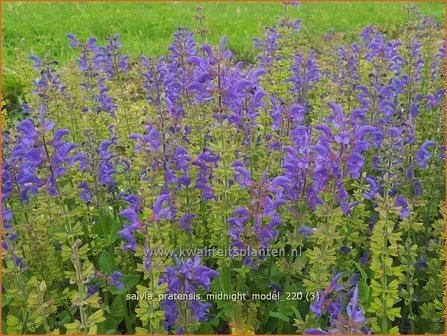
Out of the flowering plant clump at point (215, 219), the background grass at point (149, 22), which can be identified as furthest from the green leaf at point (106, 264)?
the background grass at point (149, 22)

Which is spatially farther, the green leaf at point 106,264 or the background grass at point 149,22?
the background grass at point 149,22

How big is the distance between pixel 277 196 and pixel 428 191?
60.3 inches

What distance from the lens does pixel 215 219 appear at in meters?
3.44

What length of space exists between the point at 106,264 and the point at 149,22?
8402 mm

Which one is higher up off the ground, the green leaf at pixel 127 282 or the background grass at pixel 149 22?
the background grass at pixel 149 22

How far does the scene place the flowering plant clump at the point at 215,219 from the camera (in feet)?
9.86

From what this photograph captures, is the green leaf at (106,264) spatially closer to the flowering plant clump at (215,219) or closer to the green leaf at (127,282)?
the flowering plant clump at (215,219)

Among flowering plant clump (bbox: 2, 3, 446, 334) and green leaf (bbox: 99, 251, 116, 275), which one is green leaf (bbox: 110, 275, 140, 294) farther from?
green leaf (bbox: 99, 251, 116, 275)

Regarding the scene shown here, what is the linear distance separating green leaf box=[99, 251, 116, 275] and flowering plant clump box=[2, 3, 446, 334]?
0.01 m

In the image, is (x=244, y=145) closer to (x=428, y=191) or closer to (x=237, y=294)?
(x=237, y=294)

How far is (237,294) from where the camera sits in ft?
11.6

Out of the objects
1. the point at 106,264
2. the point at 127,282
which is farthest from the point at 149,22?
the point at 127,282

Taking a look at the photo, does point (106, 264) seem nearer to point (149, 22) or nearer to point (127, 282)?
point (127, 282)

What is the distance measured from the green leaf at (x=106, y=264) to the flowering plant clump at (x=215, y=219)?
1 centimetres
